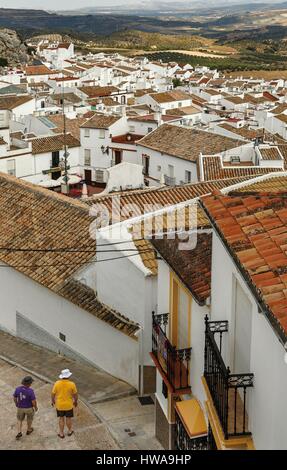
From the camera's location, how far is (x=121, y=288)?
48.7 ft

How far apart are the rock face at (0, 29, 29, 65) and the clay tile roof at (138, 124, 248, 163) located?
84.5 m

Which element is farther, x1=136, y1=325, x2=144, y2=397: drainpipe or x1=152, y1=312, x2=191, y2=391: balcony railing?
x1=136, y1=325, x2=144, y2=397: drainpipe

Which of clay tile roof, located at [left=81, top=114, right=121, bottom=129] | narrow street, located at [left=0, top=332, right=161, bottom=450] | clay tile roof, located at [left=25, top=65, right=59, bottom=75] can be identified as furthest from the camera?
clay tile roof, located at [left=25, top=65, right=59, bottom=75]

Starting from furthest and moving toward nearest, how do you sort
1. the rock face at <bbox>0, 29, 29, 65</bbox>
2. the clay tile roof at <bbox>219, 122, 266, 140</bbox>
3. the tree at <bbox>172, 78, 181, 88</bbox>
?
1. the rock face at <bbox>0, 29, 29, 65</bbox>
2. the tree at <bbox>172, 78, 181, 88</bbox>
3. the clay tile roof at <bbox>219, 122, 266, 140</bbox>

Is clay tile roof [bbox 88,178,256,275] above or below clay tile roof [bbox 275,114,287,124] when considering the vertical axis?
below

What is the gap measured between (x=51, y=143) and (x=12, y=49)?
8435cm

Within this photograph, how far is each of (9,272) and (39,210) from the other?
7.86ft

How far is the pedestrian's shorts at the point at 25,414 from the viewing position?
10430 millimetres

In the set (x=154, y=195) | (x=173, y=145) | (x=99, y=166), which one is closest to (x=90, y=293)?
(x=154, y=195)

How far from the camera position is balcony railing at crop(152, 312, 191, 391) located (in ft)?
33.0

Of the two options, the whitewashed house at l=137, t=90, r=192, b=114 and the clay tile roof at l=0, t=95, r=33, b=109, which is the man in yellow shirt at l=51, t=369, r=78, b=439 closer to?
the clay tile roof at l=0, t=95, r=33, b=109

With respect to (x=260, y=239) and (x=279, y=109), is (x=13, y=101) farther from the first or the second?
(x=260, y=239)

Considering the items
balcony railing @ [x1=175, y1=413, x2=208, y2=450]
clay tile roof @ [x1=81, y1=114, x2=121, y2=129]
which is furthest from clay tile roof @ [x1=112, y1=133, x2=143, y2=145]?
balcony railing @ [x1=175, y1=413, x2=208, y2=450]

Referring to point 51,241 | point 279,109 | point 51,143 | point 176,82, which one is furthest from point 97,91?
point 51,241
